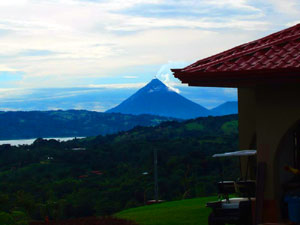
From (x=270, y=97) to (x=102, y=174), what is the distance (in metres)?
62.9

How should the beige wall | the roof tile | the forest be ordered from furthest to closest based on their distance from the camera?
the forest → the beige wall → the roof tile

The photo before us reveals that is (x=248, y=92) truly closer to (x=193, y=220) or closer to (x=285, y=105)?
(x=285, y=105)

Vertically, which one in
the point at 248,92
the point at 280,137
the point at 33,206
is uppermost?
the point at 248,92

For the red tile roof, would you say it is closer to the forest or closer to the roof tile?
the roof tile

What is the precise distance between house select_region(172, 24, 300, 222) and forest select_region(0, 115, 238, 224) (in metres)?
28.2

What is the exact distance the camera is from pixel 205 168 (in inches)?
2613

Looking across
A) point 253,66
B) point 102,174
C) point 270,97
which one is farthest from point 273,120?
point 102,174

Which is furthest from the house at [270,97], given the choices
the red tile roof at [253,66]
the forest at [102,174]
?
the forest at [102,174]

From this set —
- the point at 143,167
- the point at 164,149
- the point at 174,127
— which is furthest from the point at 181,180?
the point at 174,127

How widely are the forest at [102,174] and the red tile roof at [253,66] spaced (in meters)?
Answer: 28.1

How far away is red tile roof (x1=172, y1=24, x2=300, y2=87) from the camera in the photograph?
33.8ft

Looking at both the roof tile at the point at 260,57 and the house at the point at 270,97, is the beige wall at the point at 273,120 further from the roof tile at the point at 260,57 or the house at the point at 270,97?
the roof tile at the point at 260,57

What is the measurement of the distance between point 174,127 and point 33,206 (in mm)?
85159

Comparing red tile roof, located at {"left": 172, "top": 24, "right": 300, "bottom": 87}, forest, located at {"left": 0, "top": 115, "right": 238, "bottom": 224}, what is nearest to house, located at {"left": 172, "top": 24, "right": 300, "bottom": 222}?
red tile roof, located at {"left": 172, "top": 24, "right": 300, "bottom": 87}
